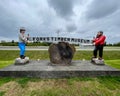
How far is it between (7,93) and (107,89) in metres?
3.02

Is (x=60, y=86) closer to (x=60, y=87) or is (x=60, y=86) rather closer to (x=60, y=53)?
(x=60, y=87)

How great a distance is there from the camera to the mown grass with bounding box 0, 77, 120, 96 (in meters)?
4.73

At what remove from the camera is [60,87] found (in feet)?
16.3

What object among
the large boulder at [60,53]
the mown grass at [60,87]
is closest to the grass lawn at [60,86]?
the mown grass at [60,87]

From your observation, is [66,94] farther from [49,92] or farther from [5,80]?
[5,80]

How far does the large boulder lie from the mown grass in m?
1.73

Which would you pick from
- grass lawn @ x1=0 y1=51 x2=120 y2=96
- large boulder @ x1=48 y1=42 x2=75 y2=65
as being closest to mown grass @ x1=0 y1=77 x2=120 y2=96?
grass lawn @ x1=0 y1=51 x2=120 y2=96

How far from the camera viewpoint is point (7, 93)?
4.75m

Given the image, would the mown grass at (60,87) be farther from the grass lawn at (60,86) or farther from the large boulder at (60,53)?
the large boulder at (60,53)

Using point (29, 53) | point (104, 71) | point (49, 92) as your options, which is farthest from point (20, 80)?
point (29, 53)

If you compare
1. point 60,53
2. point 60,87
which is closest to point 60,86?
point 60,87

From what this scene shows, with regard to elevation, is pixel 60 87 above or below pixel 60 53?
below

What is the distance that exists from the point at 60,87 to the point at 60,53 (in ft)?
8.04

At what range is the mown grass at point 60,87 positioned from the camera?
4.73 metres
